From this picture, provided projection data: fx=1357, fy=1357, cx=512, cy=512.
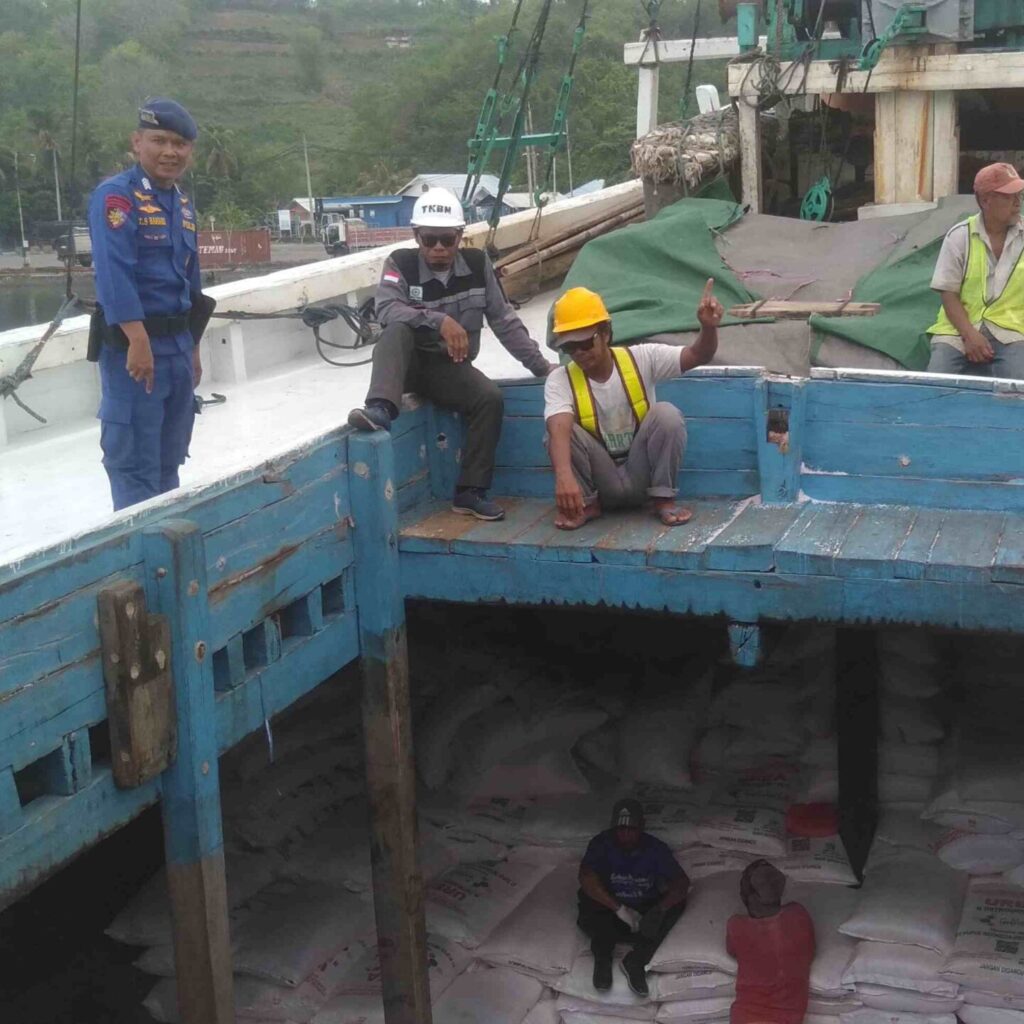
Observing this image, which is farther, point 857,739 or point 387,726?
point 857,739

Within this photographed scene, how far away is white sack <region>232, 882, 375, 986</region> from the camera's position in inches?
201

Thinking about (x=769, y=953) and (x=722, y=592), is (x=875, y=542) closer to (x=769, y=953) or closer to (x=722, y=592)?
(x=722, y=592)

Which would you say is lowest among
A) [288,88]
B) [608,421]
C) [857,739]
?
[857,739]

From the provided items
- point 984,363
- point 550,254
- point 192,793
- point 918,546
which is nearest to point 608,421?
point 918,546

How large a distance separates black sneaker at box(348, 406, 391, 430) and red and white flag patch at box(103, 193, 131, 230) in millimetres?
941

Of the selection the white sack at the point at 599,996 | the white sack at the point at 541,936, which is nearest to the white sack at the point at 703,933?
the white sack at the point at 599,996

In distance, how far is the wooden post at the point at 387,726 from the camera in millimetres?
4320

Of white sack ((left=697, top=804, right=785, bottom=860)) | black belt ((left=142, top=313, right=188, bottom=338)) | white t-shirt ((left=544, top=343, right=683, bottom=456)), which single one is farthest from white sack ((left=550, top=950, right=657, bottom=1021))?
black belt ((left=142, top=313, right=188, bottom=338))

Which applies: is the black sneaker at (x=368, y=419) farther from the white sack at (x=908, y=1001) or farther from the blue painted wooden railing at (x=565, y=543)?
the white sack at (x=908, y=1001)

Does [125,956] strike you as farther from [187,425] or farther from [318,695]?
[187,425]

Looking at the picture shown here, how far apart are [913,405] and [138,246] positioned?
2521mm

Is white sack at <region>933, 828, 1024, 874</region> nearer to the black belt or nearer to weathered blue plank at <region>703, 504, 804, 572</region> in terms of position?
weathered blue plank at <region>703, 504, 804, 572</region>

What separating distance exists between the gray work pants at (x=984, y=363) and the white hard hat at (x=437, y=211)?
70.5 inches

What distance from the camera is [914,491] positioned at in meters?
4.29
